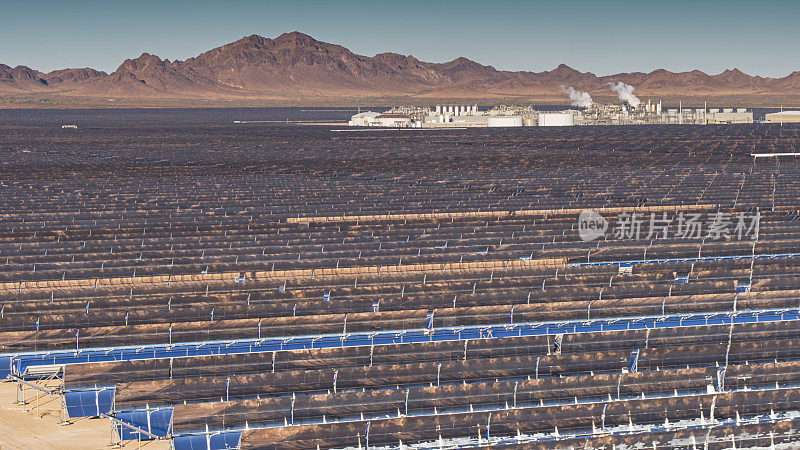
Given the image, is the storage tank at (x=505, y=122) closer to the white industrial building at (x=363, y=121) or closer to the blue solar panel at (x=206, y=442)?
the white industrial building at (x=363, y=121)

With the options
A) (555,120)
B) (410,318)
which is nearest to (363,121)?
(555,120)

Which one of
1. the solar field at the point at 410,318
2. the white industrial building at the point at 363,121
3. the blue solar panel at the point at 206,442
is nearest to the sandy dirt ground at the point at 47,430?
the solar field at the point at 410,318

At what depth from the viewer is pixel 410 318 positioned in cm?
2519

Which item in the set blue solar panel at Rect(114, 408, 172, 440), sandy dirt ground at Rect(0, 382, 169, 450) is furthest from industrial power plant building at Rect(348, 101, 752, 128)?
blue solar panel at Rect(114, 408, 172, 440)

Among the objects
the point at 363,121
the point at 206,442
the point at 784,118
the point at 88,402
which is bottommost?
the point at 784,118

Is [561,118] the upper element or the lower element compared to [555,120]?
upper

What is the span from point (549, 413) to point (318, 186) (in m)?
40.3

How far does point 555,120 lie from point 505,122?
9.93 meters

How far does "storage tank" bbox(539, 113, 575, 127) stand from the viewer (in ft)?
541

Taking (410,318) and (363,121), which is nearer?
(410,318)

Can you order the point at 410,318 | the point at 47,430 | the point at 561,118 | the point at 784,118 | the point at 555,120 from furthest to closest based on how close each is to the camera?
the point at 784,118 → the point at 561,118 → the point at 555,120 → the point at 410,318 → the point at 47,430

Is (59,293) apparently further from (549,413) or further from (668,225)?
(668,225)

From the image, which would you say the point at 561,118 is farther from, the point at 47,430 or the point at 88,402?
the point at 47,430

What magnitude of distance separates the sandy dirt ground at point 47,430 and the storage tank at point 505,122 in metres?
142
